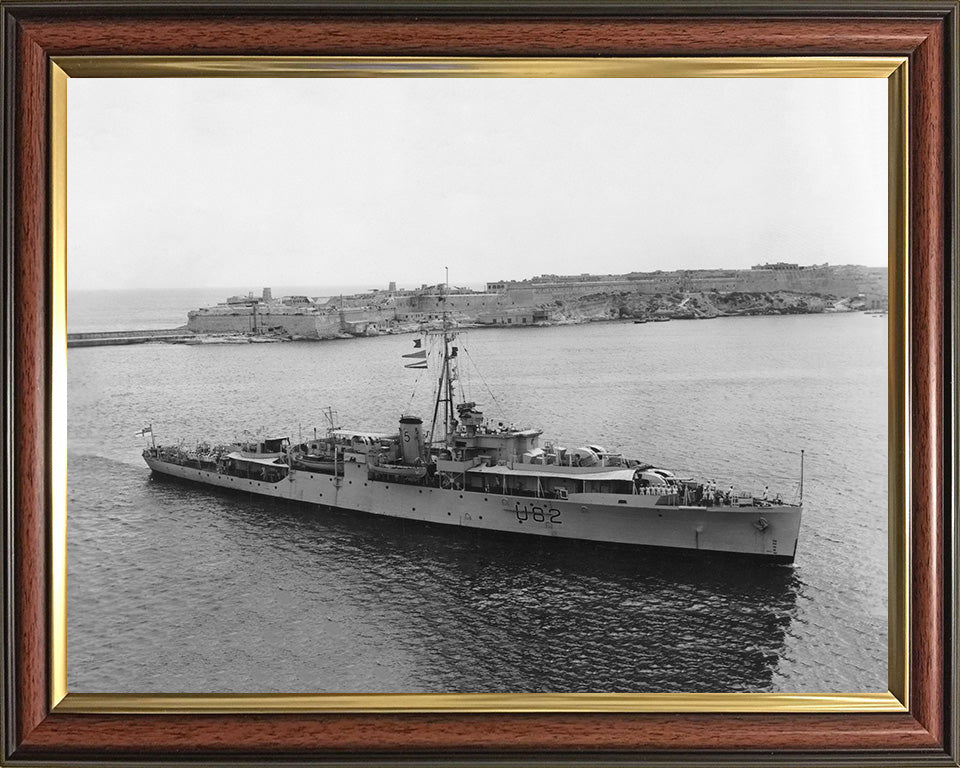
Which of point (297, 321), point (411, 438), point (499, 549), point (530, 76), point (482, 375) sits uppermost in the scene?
point (530, 76)

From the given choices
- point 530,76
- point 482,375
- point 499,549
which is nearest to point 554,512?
point 499,549

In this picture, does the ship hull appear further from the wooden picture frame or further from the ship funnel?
the wooden picture frame

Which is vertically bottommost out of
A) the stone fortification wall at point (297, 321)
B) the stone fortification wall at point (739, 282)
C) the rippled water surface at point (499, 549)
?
the rippled water surface at point (499, 549)

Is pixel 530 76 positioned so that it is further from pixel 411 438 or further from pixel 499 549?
Answer: pixel 499 549

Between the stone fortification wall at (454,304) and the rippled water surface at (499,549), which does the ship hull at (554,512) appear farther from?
the stone fortification wall at (454,304)

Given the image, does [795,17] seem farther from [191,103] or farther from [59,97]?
[59,97]

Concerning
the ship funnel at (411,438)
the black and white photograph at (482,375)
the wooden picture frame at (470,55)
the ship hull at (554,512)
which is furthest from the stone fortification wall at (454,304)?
the wooden picture frame at (470,55)

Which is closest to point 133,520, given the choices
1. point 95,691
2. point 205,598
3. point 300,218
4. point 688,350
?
point 205,598
